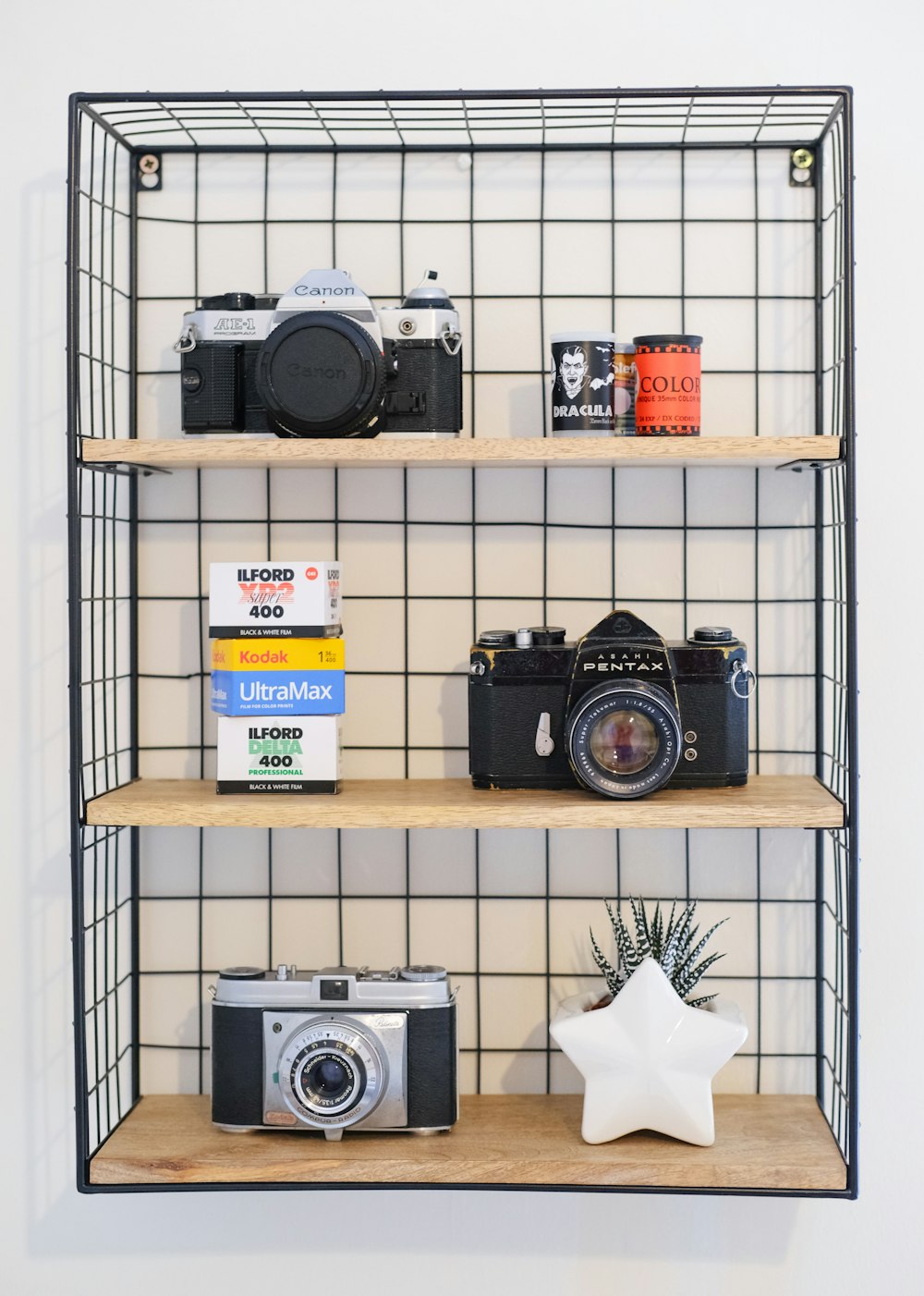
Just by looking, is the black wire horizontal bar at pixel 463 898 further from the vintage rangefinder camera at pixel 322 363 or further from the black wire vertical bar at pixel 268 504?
the vintage rangefinder camera at pixel 322 363

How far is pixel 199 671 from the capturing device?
1.48 m

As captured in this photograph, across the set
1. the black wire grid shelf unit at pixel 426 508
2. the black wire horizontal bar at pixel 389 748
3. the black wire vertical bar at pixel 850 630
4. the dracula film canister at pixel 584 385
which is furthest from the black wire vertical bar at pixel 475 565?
the black wire vertical bar at pixel 850 630

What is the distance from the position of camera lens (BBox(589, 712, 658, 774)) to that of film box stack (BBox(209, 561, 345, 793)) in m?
0.29

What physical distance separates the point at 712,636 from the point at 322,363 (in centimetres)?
52

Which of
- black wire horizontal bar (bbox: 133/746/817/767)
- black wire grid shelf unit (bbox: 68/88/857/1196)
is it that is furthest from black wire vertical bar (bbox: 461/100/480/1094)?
black wire horizontal bar (bbox: 133/746/817/767)

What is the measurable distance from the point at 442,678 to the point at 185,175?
2.29 ft

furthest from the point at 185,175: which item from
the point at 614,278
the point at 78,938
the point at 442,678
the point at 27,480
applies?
the point at 78,938

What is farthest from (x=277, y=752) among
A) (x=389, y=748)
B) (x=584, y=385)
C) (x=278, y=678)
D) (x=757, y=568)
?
(x=757, y=568)

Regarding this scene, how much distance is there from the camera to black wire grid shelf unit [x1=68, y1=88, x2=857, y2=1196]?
1.43m

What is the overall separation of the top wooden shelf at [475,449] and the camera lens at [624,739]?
251 mm

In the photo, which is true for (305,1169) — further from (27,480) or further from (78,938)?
(27,480)

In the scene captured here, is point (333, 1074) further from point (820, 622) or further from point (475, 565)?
point (820, 622)

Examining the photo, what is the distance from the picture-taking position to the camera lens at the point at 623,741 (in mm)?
1259

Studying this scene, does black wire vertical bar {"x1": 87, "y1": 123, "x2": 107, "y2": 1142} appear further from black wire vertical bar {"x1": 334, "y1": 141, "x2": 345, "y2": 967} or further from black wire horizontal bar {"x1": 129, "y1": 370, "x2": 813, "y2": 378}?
black wire vertical bar {"x1": 334, "y1": 141, "x2": 345, "y2": 967}
